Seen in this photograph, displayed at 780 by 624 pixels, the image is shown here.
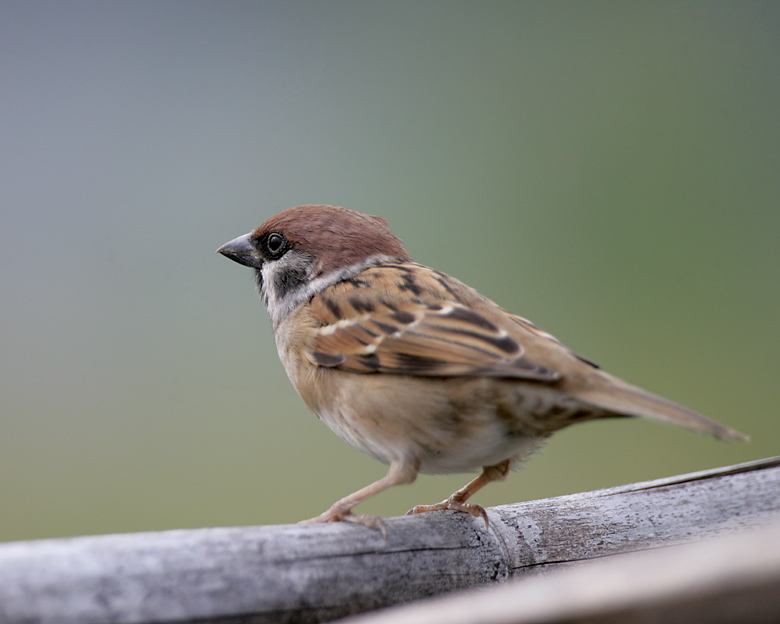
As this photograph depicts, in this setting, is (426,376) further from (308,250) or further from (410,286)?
(308,250)

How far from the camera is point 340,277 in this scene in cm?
310

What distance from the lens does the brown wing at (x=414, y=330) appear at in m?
2.41

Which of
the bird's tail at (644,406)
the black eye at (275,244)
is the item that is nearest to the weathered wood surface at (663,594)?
the bird's tail at (644,406)

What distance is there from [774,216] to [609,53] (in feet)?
4.82

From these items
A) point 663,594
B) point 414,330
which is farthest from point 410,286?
point 663,594

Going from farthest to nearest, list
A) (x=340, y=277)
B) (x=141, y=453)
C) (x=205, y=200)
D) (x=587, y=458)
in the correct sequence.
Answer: (x=205, y=200) < (x=141, y=453) < (x=587, y=458) < (x=340, y=277)

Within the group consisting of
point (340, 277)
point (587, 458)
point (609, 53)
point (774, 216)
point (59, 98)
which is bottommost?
point (587, 458)

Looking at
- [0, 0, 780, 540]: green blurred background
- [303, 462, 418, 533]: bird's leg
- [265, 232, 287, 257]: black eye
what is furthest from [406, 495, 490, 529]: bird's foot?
[0, 0, 780, 540]: green blurred background

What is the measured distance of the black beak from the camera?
327 cm

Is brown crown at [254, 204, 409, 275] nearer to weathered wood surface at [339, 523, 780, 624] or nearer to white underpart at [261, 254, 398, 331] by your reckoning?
white underpart at [261, 254, 398, 331]

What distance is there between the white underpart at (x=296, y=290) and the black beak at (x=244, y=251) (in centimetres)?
3

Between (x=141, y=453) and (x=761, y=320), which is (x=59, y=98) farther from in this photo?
(x=761, y=320)

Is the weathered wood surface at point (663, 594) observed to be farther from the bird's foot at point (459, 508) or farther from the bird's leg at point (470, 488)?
the bird's leg at point (470, 488)

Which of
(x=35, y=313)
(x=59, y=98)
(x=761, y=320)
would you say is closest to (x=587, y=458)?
(x=761, y=320)
